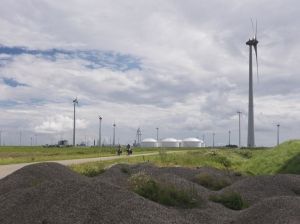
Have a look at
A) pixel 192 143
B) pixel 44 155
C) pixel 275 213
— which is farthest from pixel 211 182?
pixel 192 143

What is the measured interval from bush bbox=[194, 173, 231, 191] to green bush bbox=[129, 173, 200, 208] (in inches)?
222

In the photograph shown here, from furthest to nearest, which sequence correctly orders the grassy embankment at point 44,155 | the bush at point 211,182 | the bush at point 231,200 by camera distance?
1. the grassy embankment at point 44,155
2. the bush at point 211,182
3. the bush at point 231,200

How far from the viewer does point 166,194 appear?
49.2ft

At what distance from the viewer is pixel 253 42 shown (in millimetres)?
79438

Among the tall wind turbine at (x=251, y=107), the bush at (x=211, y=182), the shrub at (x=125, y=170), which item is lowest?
the bush at (x=211, y=182)

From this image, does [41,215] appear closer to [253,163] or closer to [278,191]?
[278,191]

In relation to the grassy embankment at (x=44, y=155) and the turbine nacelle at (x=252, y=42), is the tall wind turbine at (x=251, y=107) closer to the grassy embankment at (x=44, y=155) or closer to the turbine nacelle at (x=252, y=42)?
the turbine nacelle at (x=252, y=42)

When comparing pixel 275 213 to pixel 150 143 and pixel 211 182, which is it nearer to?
pixel 211 182

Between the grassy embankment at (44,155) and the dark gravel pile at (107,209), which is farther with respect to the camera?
the grassy embankment at (44,155)

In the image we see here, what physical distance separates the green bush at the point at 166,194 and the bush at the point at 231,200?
49.9 inches

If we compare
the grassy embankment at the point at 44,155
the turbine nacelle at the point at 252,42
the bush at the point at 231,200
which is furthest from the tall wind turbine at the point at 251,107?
the bush at the point at 231,200

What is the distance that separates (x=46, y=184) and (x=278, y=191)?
8.99 metres

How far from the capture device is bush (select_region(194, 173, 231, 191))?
Answer: 21266 millimetres

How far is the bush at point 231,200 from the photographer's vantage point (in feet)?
51.8
